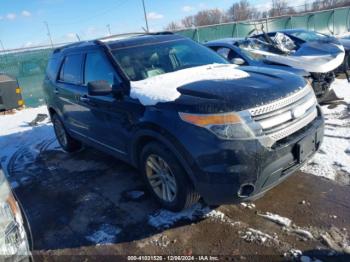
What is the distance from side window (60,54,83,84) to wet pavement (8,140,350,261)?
1.59m

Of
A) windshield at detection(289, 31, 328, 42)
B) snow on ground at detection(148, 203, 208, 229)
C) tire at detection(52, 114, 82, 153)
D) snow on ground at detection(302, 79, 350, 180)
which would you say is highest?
windshield at detection(289, 31, 328, 42)

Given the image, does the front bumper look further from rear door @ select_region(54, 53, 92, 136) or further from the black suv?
rear door @ select_region(54, 53, 92, 136)

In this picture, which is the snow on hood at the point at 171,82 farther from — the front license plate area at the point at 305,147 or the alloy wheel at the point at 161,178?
the front license plate area at the point at 305,147

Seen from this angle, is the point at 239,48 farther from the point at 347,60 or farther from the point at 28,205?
the point at 28,205

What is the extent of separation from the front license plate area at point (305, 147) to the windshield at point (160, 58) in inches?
66.2

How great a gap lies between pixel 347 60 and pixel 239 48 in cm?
303

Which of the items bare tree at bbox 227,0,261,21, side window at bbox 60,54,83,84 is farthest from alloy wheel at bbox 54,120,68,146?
bare tree at bbox 227,0,261,21

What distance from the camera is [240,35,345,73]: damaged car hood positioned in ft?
21.5

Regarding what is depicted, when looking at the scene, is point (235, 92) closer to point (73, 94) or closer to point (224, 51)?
point (73, 94)

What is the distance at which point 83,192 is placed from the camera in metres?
4.39

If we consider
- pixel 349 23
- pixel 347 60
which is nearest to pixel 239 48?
pixel 347 60

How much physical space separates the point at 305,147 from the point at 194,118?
44.6 inches

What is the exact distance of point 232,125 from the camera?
9.07ft

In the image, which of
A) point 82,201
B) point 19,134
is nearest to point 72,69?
point 82,201
